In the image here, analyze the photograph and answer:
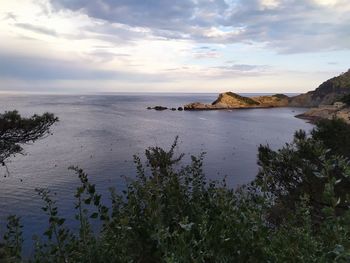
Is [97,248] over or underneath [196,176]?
underneath

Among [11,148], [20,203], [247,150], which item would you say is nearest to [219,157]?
[247,150]

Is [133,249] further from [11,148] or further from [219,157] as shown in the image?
[219,157]

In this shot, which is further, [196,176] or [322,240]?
[196,176]

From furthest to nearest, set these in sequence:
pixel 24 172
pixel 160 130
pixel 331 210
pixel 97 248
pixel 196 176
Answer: pixel 160 130
pixel 24 172
pixel 196 176
pixel 97 248
pixel 331 210

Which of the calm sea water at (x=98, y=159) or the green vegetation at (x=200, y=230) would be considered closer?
the green vegetation at (x=200, y=230)

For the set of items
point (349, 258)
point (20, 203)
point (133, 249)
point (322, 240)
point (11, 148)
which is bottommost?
point (20, 203)

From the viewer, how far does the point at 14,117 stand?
2006 centimetres

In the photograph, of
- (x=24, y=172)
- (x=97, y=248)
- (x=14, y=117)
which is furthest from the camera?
(x=24, y=172)

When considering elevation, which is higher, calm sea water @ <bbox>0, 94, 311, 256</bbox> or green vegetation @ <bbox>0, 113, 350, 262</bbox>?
green vegetation @ <bbox>0, 113, 350, 262</bbox>

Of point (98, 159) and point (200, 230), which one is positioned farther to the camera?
point (98, 159)

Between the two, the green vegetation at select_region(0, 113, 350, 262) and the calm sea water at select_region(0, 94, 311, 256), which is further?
the calm sea water at select_region(0, 94, 311, 256)

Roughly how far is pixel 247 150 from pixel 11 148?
54455 millimetres

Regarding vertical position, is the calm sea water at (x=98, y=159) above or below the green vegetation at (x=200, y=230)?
below

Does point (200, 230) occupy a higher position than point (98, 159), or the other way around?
point (200, 230)
